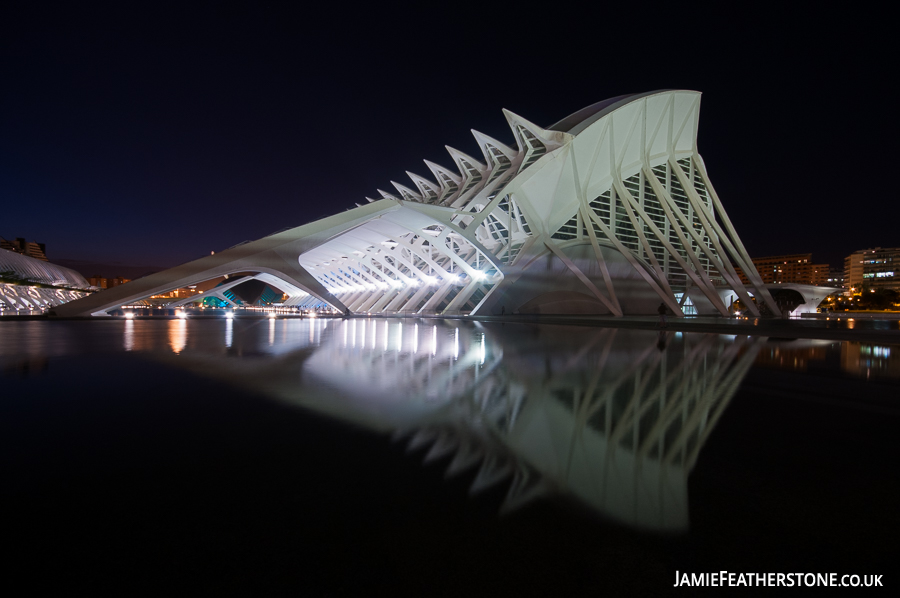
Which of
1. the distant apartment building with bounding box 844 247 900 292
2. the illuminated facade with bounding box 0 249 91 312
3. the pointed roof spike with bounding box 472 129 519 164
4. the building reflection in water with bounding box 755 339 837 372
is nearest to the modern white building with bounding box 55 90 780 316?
the pointed roof spike with bounding box 472 129 519 164

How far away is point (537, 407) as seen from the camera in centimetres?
414

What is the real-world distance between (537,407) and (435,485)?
195 centimetres

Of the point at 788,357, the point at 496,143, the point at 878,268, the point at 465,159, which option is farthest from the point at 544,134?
the point at 878,268

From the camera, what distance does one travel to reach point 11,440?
123 inches

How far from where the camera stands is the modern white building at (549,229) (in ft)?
72.2

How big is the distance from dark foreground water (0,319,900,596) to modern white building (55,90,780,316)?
51.0 ft

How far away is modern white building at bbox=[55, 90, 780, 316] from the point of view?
2200 cm

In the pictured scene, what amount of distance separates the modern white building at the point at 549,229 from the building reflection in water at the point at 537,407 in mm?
13155

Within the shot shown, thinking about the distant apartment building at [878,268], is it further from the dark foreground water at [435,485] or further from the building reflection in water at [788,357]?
the dark foreground water at [435,485]

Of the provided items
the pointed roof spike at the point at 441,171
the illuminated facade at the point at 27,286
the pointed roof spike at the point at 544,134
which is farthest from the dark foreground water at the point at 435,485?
the illuminated facade at the point at 27,286

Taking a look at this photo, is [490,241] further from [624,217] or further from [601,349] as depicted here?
[601,349]

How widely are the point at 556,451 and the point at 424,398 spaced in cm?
183

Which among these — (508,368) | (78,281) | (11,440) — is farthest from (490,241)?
(78,281)

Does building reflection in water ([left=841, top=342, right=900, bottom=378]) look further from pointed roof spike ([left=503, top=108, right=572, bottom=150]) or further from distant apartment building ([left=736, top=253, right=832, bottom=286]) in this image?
distant apartment building ([left=736, top=253, right=832, bottom=286])
